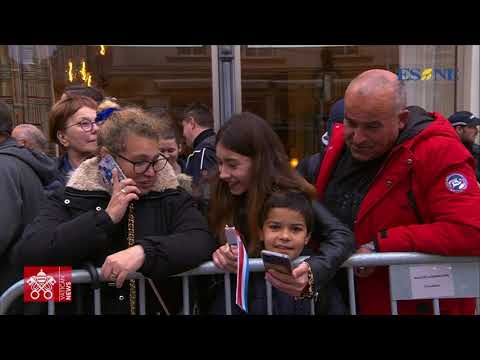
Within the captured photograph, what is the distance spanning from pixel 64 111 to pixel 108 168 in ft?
4.14

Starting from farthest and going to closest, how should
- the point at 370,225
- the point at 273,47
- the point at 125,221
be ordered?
the point at 273,47
the point at 370,225
the point at 125,221

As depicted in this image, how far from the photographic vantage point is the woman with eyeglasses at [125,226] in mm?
2580

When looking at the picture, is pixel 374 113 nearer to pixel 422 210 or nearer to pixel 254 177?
pixel 422 210

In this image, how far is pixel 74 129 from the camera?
3.77 metres

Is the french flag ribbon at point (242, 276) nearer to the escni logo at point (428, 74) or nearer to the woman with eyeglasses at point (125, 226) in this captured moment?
the woman with eyeglasses at point (125, 226)

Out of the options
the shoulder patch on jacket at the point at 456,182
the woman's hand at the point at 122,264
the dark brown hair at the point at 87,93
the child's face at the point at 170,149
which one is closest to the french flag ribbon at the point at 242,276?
the woman's hand at the point at 122,264

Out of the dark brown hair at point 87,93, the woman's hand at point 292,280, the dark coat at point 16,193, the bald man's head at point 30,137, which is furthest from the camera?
the bald man's head at point 30,137

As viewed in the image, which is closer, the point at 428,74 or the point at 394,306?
the point at 394,306

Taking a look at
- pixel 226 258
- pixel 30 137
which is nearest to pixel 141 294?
pixel 226 258

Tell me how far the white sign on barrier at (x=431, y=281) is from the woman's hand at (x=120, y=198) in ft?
4.19

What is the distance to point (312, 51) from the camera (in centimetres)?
713

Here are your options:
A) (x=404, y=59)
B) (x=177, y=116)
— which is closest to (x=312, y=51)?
(x=404, y=59)
